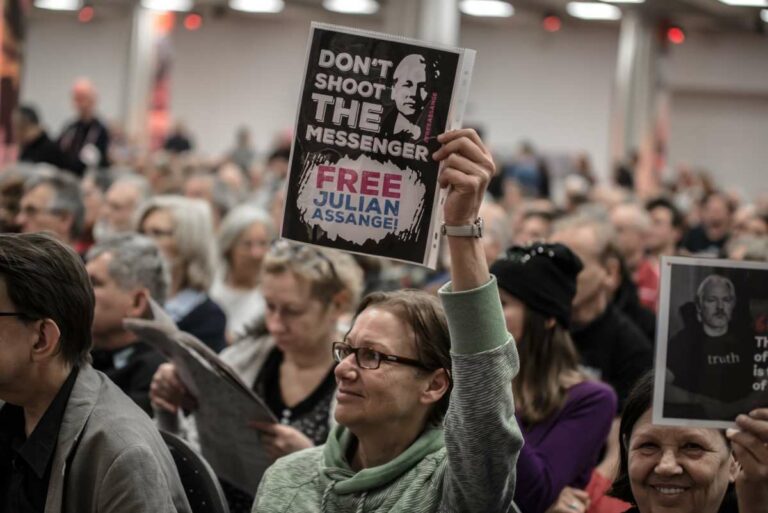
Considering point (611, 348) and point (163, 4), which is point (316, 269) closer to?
point (611, 348)

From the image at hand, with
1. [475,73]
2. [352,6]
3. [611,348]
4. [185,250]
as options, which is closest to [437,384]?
[611,348]

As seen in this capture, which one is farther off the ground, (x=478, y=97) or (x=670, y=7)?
(x=670, y=7)

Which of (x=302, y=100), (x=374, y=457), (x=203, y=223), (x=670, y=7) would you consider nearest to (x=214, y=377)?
(x=374, y=457)

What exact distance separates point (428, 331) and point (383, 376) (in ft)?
0.46

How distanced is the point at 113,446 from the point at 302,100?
2.50ft

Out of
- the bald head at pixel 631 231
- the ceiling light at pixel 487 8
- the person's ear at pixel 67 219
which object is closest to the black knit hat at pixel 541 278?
the person's ear at pixel 67 219

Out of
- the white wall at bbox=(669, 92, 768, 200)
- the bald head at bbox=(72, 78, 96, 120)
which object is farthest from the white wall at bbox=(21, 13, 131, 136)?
the bald head at bbox=(72, 78, 96, 120)

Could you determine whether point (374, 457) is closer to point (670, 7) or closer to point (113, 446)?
point (113, 446)

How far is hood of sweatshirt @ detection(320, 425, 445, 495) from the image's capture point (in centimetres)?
250

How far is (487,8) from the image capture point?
22109 mm

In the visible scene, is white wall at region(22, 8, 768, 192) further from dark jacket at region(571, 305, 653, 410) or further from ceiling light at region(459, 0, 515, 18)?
dark jacket at region(571, 305, 653, 410)

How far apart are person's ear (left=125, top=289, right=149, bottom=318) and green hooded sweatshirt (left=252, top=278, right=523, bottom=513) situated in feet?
5.56

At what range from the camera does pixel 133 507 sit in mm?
2361

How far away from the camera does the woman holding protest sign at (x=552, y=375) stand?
3.27 metres
